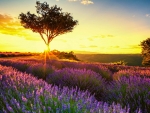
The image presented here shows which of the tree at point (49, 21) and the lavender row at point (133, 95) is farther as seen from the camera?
the tree at point (49, 21)

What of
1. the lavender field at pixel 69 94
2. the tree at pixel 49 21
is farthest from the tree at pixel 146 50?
the lavender field at pixel 69 94

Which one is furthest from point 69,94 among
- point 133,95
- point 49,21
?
point 49,21

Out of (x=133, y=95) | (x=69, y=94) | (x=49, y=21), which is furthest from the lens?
(x=49, y=21)

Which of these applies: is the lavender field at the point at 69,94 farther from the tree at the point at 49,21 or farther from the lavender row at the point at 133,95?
the tree at the point at 49,21

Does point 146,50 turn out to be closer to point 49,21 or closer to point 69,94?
point 49,21

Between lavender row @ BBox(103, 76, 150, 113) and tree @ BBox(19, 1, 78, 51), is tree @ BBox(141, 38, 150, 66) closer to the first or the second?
tree @ BBox(19, 1, 78, 51)

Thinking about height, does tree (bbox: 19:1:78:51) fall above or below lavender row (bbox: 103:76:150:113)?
above

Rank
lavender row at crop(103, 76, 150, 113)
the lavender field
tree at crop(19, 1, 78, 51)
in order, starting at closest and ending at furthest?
the lavender field, lavender row at crop(103, 76, 150, 113), tree at crop(19, 1, 78, 51)

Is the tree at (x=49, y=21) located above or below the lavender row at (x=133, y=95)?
above

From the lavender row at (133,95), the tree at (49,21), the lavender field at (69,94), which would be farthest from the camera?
the tree at (49,21)

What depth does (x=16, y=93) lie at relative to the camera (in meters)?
2.57

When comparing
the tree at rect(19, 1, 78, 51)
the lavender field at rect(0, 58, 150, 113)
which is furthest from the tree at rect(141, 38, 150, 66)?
the lavender field at rect(0, 58, 150, 113)

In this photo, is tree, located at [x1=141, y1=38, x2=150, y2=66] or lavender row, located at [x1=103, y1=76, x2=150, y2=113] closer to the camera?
lavender row, located at [x1=103, y1=76, x2=150, y2=113]

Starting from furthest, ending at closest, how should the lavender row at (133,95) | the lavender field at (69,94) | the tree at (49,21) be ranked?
the tree at (49,21)
the lavender row at (133,95)
the lavender field at (69,94)
